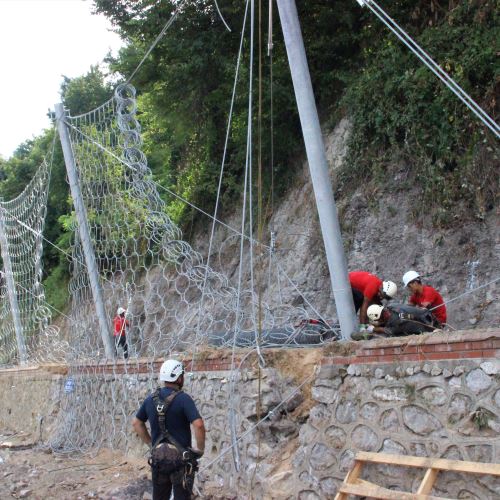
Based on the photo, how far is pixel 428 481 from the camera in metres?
5.04

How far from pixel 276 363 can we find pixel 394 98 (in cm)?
627

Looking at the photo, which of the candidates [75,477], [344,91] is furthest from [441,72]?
[344,91]

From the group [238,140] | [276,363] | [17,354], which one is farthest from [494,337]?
[17,354]

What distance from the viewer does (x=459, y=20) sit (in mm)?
11109

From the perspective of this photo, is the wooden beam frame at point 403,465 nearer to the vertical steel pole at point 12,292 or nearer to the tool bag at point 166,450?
the tool bag at point 166,450

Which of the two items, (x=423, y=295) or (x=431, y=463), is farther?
(x=423, y=295)

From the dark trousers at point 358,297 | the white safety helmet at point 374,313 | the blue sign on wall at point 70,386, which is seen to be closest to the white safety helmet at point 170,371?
the white safety helmet at point 374,313

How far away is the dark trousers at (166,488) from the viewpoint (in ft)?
19.2

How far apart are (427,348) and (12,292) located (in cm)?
1294

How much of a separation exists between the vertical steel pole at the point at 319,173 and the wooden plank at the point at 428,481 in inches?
83.0

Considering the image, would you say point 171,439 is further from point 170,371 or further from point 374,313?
point 374,313

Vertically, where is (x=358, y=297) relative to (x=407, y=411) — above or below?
above

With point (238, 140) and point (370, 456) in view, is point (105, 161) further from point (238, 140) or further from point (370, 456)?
point (370, 456)

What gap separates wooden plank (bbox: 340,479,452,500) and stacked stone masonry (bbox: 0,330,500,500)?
12 centimetres
